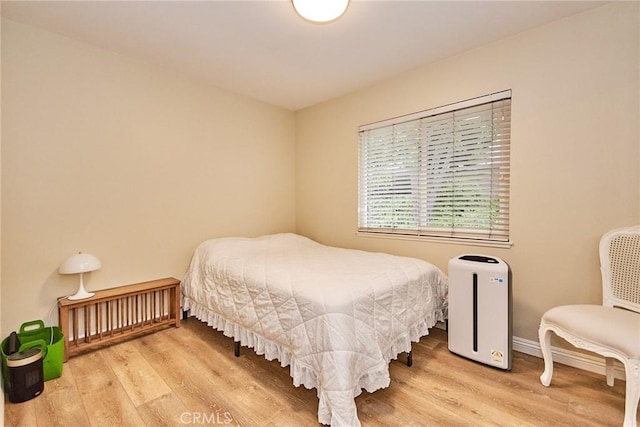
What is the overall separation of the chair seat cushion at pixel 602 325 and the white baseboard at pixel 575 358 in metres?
0.46

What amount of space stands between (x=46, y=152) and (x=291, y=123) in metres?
2.57

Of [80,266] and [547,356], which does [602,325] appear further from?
[80,266]

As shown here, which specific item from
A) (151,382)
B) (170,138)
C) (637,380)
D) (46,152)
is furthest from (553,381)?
(46,152)

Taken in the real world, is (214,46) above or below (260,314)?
above

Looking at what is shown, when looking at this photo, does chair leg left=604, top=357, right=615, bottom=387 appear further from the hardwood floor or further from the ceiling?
the ceiling

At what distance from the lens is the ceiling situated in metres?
1.91

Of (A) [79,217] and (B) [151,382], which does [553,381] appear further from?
(A) [79,217]

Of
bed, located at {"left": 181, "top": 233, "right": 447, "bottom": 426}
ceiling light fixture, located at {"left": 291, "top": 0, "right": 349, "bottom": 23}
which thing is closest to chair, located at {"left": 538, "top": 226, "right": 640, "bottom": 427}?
bed, located at {"left": 181, "top": 233, "right": 447, "bottom": 426}

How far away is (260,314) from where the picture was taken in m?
1.92

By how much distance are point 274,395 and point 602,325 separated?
72.5 inches

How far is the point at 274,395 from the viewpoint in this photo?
67.5 inches

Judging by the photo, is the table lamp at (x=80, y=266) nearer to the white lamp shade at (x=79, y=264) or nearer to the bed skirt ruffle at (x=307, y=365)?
the white lamp shade at (x=79, y=264)

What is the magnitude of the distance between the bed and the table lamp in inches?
30.7

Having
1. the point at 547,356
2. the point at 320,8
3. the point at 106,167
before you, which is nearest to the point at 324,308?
the point at 547,356
